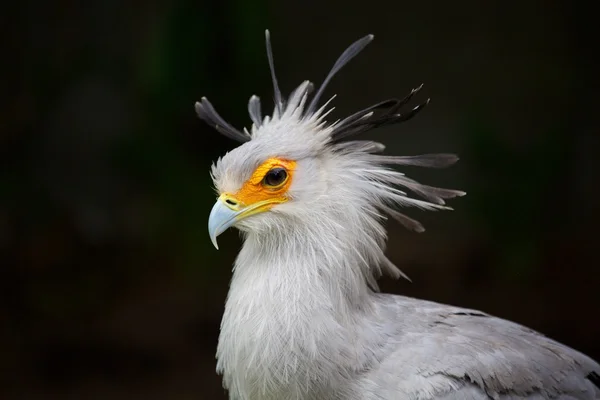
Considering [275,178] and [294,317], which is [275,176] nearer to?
[275,178]

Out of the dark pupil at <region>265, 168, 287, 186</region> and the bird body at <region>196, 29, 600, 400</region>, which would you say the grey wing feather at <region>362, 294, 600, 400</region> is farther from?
the dark pupil at <region>265, 168, 287, 186</region>

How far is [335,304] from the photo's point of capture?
240 cm

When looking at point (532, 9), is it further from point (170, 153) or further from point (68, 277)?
point (68, 277)

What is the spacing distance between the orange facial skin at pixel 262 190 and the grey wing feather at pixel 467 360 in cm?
54

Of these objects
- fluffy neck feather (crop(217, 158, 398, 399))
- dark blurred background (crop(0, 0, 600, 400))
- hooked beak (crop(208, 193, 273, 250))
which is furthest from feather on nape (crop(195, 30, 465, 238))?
dark blurred background (crop(0, 0, 600, 400))

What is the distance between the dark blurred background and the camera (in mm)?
4898

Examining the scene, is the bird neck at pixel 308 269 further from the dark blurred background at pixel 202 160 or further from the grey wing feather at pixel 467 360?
the dark blurred background at pixel 202 160

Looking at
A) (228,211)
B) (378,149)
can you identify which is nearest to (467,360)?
(378,149)

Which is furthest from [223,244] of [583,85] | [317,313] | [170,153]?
[317,313]

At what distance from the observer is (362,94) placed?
5.68m

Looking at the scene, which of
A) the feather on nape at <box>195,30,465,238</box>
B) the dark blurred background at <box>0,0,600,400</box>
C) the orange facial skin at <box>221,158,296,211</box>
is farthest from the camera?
the dark blurred background at <box>0,0,600,400</box>

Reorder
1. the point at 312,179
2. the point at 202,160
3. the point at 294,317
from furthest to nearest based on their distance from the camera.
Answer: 1. the point at 202,160
2. the point at 312,179
3. the point at 294,317

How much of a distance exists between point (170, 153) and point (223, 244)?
2.62ft

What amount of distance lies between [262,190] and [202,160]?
2.63 m
